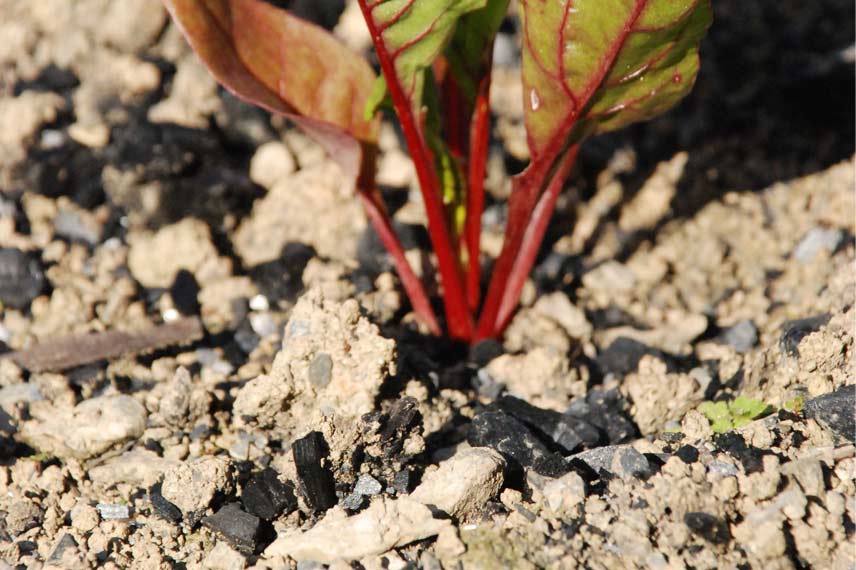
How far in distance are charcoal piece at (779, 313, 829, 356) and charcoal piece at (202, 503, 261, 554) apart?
1063 millimetres

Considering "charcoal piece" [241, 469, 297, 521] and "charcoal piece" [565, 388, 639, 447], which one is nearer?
"charcoal piece" [241, 469, 297, 521]

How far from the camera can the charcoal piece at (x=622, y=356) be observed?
193 centimetres

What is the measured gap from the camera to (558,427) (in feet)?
5.46

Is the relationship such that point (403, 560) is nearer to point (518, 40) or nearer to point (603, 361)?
point (603, 361)

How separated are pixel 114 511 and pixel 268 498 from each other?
0.29 m

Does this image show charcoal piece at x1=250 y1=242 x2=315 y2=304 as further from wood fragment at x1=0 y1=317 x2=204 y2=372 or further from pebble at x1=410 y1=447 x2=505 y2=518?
pebble at x1=410 y1=447 x2=505 y2=518

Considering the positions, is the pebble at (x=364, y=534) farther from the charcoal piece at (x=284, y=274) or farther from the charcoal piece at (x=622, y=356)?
the charcoal piece at (x=284, y=274)

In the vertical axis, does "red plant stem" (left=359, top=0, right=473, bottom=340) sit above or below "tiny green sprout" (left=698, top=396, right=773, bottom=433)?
above

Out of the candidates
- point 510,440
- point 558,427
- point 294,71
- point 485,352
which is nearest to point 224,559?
point 510,440

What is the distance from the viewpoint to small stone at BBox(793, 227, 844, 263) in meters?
2.25

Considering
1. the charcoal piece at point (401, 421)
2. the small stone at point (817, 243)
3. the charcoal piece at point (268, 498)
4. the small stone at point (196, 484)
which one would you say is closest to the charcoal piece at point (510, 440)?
the charcoal piece at point (401, 421)

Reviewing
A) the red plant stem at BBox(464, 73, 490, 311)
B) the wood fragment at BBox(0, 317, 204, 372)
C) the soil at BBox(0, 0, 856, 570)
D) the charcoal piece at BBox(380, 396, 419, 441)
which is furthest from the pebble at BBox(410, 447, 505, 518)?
the wood fragment at BBox(0, 317, 204, 372)

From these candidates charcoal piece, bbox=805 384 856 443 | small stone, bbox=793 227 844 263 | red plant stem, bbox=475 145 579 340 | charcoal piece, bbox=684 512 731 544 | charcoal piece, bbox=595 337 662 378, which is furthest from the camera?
small stone, bbox=793 227 844 263

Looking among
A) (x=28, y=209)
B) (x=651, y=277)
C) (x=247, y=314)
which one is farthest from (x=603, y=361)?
(x=28, y=209)
